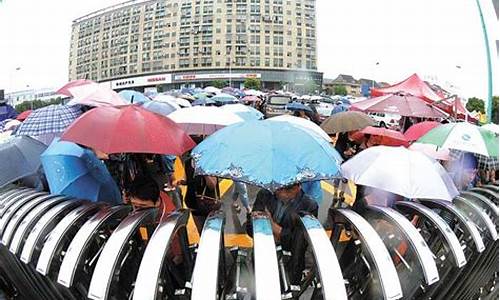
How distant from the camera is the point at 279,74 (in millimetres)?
64875

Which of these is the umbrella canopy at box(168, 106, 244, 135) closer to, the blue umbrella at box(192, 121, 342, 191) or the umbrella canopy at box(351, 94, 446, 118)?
the blue umbrella at box(192, 121, 342, 191)

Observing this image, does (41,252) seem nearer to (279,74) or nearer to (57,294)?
(57,294)

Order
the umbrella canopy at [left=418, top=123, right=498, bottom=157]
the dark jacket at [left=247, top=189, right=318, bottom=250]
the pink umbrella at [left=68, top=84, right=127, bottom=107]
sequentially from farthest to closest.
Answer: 1. the pink umbrella at [left=68, top=84, right=127, bottom=107]
2. the umbrella canopy at [left=418, top=123, right=498, bottom=157]
3. the dark jacket at [left=247, top=189, right=318, bottom=250]

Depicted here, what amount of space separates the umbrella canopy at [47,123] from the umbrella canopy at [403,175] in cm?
293

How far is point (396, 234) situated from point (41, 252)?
193cm

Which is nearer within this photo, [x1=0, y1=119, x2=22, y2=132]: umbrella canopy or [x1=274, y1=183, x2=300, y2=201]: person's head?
[x1=274, y1=183, x2=300, y2=201]: person's head

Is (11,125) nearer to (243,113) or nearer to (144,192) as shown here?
(243,113)

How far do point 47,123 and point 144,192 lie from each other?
5.72 feet

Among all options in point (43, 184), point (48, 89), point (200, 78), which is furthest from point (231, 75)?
point (43, 184)

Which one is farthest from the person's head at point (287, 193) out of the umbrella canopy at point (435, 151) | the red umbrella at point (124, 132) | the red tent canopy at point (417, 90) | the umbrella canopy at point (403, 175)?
the red tent canopy at point (417, 90)

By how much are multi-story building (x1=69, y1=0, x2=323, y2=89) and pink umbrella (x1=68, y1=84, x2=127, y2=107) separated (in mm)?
913

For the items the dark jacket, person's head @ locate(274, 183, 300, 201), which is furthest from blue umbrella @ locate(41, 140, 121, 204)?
person's head @ locate(274, 183, 300, 201)

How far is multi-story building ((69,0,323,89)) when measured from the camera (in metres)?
8.31

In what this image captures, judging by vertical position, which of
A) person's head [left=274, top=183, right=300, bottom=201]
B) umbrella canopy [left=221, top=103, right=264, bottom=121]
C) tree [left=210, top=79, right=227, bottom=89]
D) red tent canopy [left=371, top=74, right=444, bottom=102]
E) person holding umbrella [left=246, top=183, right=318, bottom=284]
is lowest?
person holding umbrella [left=246, top=183, right=318, bottom=284]
